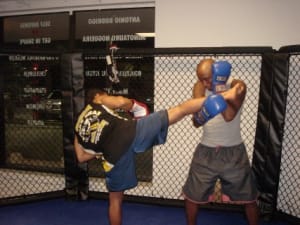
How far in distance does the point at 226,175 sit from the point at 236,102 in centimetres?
55

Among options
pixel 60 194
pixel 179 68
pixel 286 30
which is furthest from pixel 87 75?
pixel 286 30

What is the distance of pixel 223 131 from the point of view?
7.43 feet

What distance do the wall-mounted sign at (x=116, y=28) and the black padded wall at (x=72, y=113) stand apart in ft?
1.82

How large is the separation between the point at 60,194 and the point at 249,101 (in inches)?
88.5

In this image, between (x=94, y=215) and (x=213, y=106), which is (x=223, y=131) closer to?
(x=213, y=106)

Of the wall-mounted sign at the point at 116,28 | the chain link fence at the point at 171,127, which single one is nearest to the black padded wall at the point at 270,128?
the chain link fence at the point at 171,127

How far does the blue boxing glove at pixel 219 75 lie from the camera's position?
2064 mm

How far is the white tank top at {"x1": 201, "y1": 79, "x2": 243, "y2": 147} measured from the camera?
225 cm

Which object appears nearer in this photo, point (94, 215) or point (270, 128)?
point (270, 128)

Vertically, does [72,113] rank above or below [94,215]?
above

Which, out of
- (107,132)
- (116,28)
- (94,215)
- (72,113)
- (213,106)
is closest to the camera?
(213,106)

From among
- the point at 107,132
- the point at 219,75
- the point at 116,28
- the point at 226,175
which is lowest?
the point at 226,175

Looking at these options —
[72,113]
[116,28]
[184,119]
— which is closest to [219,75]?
[184,119]

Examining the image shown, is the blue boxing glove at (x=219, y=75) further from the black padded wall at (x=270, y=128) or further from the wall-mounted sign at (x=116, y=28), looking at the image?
the wall-mounted sign at (x=116, y=28)
